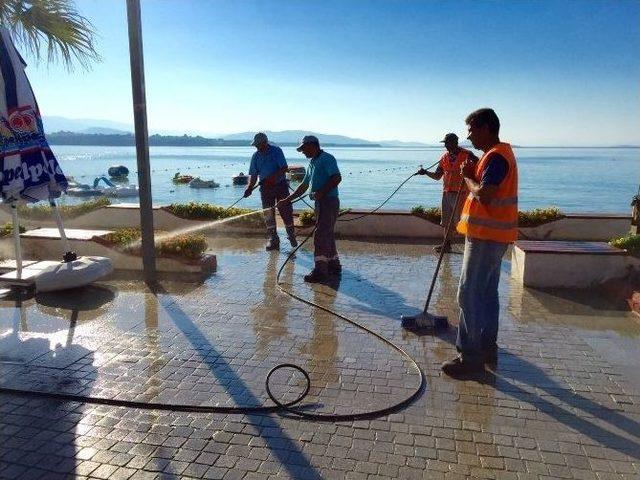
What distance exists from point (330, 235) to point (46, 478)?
4.74 m

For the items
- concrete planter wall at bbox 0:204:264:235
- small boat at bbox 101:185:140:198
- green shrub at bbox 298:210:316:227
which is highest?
green shrub at bbox 298:210:316:227

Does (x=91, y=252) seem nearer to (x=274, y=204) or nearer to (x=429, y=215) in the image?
(x=274, y=204)

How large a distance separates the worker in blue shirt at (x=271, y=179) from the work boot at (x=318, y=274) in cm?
190

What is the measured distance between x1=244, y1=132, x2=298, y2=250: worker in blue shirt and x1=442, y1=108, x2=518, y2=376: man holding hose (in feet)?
16.1

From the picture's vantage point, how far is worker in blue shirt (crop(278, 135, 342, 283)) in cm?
677

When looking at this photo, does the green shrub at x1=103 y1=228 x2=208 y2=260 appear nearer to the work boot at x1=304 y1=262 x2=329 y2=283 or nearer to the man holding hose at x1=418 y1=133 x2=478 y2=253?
the work boot at x1=304 y1=262 x2=329 y2=283

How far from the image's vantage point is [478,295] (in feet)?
13.8

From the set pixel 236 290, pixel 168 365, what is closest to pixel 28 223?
pixel 236 290

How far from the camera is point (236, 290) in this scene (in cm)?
662

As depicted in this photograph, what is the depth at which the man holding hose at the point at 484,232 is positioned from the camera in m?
3.91

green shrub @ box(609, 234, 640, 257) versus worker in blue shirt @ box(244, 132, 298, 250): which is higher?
worker in blue shirt @ box(244, 132, 298, 250)

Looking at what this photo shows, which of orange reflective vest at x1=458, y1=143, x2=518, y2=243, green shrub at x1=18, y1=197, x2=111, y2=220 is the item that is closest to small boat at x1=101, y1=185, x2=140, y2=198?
green shrub at x1=18, y1=197, x2=111, y2=220

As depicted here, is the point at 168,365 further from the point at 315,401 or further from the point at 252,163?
the point at 252,163

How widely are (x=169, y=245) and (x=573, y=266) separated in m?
5.36
